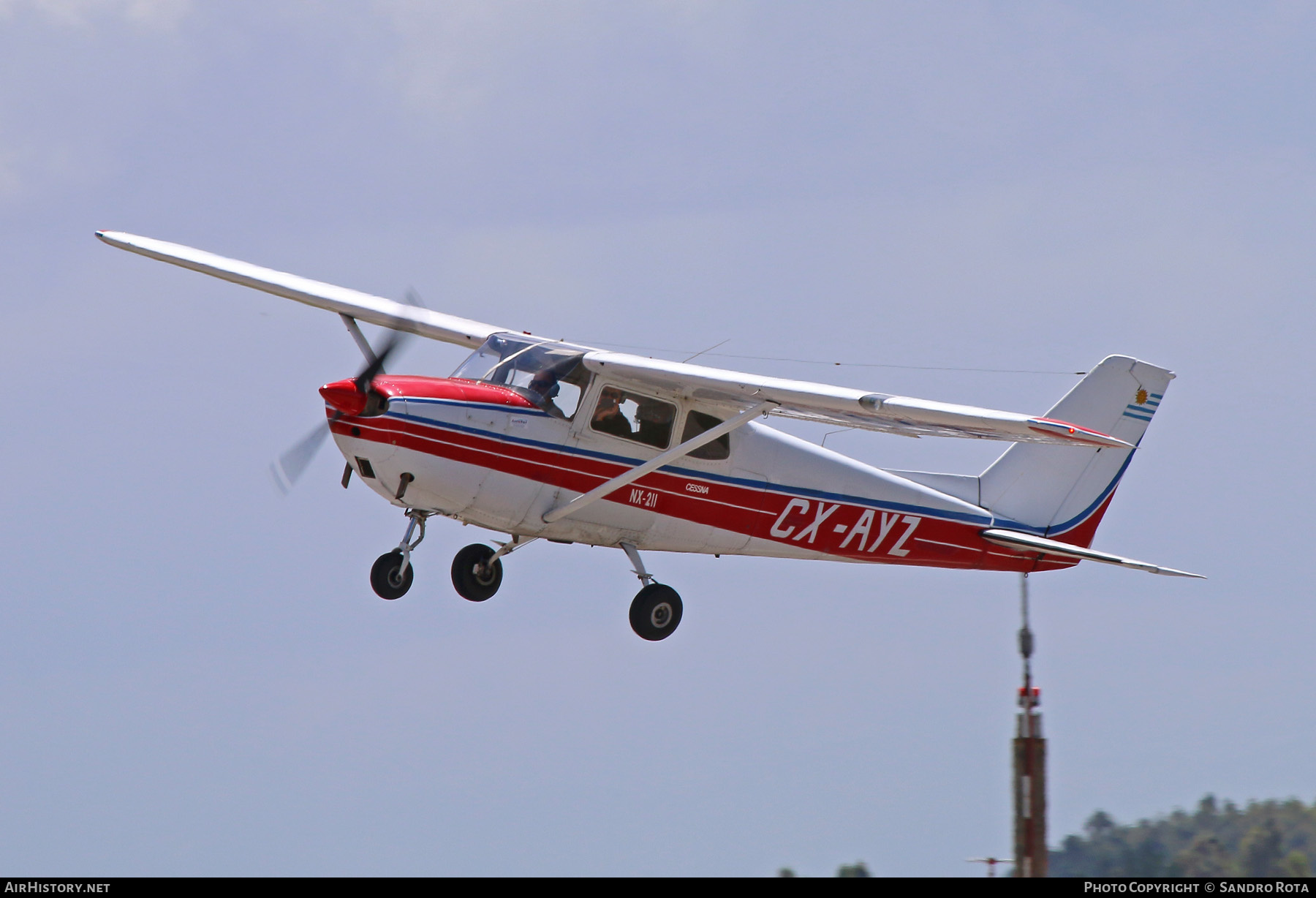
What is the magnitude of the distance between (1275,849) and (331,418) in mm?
22946

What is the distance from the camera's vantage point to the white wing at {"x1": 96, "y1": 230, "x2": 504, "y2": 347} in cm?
1912

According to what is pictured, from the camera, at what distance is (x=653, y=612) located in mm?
17578

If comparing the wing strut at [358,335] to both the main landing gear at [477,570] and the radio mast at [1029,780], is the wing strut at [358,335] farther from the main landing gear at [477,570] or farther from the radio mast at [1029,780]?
the radio mast at [1029,780]

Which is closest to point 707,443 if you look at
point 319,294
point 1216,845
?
point 319,294

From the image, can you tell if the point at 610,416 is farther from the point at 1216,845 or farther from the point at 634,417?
the point at 1216,845

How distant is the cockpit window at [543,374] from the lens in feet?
53.8

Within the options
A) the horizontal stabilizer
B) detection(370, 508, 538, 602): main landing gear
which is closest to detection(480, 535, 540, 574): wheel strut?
detection(370, 508, 538, 602): main landing gear

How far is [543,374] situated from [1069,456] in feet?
26.1

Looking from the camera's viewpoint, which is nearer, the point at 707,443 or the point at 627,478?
the point at 627,478

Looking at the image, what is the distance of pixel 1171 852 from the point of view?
3331 centimetres

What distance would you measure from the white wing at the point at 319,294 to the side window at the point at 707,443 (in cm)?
250

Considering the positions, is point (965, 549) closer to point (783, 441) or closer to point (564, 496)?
point (783, 441)

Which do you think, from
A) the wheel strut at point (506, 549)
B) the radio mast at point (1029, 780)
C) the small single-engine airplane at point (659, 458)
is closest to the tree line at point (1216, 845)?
the radio mast at point (1029, 780)

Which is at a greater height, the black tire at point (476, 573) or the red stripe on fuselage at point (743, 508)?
the red stripe on fuselage at point (743, 508)
